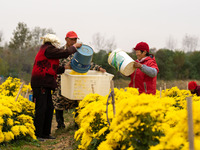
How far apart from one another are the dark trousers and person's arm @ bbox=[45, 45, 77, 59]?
1.91 feet

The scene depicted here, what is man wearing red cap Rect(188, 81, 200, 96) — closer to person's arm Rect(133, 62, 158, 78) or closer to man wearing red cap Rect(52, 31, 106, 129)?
man wearing red cap Rect(52, 31, 106, 129)

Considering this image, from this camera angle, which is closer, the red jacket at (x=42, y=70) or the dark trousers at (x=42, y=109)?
the red jacket at (x=42, y=70)

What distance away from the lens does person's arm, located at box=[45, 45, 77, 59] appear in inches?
172

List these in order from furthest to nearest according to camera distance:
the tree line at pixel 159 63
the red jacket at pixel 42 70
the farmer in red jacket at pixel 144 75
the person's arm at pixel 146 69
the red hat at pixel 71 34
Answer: the tree line at pixel 159 63 < the red hat at pixel 71 34 < the red jacket at pixel 42 70 < the farmer in red jacket at pixel 144 75 < the person's arm at pixel 146 69

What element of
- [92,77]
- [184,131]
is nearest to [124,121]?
[184,131]

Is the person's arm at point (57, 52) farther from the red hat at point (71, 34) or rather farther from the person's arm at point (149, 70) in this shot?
the person's arm at point (149, 70)

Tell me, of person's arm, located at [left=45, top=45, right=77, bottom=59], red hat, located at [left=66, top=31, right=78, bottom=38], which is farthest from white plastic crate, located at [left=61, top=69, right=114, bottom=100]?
red hat, located at [left=66, top=31, right=78, bottom=38]

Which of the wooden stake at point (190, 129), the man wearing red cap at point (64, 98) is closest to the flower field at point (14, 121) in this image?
the man wearing red cap at point (64, 98)

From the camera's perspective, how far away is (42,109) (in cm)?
463

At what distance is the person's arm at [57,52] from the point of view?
436 cm

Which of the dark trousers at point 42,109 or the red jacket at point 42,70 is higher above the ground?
the red jacket at point 42,70

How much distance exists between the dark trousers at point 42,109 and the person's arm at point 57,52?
22.9 inches

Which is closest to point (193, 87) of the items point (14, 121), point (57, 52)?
point (57, 52)

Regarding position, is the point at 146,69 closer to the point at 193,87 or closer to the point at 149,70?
the point at 149,70
